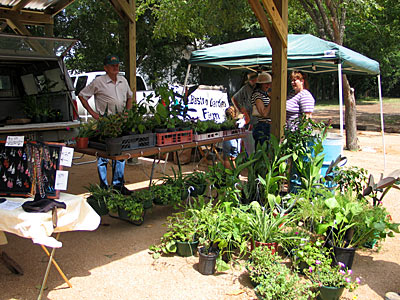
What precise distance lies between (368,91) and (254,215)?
30.5m

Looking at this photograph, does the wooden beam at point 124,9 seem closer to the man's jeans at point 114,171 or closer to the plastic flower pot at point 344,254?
the man's jeans at point 114,171

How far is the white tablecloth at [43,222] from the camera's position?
101 inches

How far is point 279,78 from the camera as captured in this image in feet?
15.1

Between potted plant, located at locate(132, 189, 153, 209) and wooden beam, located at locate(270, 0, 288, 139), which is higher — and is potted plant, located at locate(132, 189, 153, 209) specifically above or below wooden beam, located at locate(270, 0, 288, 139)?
below

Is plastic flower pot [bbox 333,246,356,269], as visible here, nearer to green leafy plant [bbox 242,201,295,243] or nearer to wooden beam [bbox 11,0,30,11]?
green leafy plant [bbox 242,201,295,243]

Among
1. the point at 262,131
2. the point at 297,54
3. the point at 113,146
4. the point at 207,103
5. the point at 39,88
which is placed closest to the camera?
the point at 113,146

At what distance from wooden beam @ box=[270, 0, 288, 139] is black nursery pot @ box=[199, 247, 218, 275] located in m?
1.92

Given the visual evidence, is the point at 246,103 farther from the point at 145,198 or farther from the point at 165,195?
the point at 145,198

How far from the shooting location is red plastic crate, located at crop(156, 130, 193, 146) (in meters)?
4.41

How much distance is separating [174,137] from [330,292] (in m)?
2.43

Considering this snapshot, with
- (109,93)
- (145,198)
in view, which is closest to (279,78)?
(145,198)

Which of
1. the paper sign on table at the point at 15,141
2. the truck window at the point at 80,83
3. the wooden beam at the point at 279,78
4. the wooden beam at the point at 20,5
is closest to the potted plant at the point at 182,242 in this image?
the paper sign on table at the point at 15,141

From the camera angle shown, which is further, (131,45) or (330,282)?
(131,45)

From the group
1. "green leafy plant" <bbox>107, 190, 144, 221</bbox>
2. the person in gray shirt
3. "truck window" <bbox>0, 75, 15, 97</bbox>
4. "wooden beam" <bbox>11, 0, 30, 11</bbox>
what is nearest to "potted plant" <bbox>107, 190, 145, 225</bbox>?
"green leafy plant" <bbox>107, 190, 144, 221</bbox>
